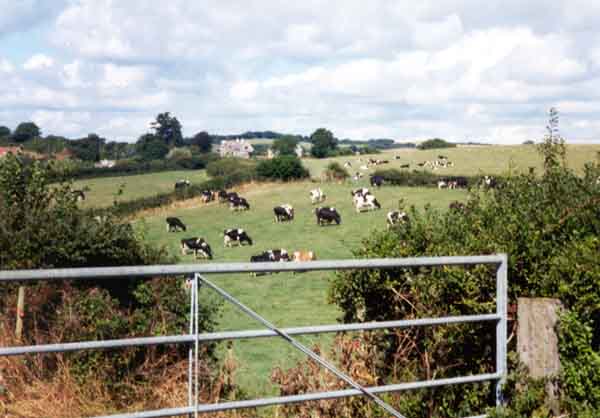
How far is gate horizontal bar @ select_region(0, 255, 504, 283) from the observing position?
13.1 ft

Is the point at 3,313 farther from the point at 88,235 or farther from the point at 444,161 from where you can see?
the point at 444,161

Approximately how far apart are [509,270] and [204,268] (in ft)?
9.97

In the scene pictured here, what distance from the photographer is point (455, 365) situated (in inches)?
250

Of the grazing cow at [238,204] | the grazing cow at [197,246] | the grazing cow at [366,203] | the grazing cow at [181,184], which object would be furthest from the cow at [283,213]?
the grazing cow at [181,184]

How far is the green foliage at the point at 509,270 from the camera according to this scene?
6074 millimetres

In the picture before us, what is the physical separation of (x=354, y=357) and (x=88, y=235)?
30.4 feet

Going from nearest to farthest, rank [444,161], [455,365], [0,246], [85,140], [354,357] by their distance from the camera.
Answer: [455,365]
[354,357]
[0,246]
[444,161]
[85,140]

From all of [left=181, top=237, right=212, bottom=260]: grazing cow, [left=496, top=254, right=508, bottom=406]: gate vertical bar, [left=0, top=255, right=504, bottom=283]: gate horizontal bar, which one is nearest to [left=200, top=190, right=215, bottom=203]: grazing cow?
[left=181, top=237, right=212, bottom=260]: grazing cow

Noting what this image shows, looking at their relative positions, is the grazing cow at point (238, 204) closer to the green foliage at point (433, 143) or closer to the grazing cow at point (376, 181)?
the grazing cow at point (376, 181)

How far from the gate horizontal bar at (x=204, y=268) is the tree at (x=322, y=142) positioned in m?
90.3

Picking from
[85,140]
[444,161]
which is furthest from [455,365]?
[85,140]

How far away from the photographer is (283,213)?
151ft

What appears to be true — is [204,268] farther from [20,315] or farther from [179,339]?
[20,315]

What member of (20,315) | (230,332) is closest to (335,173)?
(20,315)
